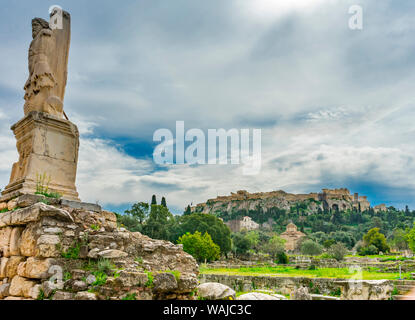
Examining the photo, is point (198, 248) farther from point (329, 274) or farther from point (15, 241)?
point (15, 241)

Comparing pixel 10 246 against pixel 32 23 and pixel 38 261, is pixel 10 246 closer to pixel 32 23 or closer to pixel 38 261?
pixel 38 261

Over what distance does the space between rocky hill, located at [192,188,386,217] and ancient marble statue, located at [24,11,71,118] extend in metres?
139

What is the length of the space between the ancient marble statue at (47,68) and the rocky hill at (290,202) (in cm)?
13947

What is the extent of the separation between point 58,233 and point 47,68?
3979mm

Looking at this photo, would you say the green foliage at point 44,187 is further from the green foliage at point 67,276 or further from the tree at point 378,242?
the tree at point 378,242

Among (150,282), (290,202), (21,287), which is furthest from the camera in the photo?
(290,202)

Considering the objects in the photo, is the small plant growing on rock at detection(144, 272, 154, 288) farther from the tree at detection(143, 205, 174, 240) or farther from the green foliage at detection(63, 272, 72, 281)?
the tree at detection(143, 205, 174, 240)

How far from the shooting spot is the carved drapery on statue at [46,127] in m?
6.25

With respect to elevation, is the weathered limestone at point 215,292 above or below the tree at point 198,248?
above

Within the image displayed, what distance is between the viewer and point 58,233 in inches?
189

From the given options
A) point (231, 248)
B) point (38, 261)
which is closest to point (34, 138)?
point (38, 261)

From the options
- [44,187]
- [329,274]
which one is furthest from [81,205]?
[329,274]

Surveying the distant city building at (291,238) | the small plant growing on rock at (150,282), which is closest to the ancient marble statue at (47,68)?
the small plant growing on rock at (150,282)
